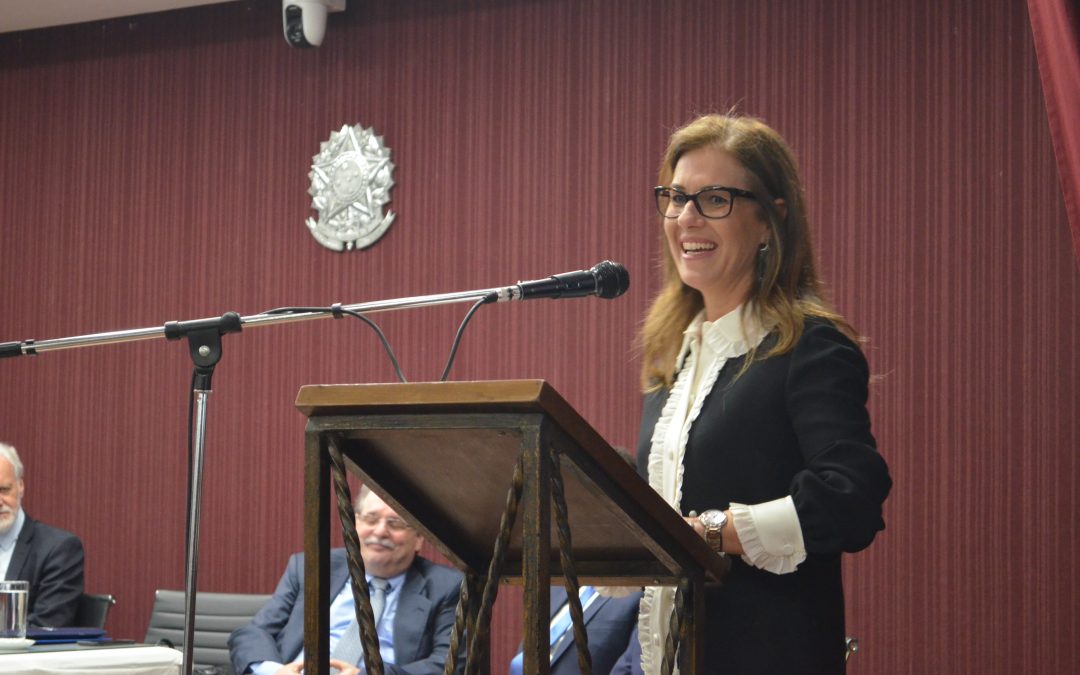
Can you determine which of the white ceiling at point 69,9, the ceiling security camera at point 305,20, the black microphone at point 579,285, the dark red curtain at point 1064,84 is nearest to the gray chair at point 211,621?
the ceiling security camera at point 305,20

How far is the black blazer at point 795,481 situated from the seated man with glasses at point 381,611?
2.31 meters

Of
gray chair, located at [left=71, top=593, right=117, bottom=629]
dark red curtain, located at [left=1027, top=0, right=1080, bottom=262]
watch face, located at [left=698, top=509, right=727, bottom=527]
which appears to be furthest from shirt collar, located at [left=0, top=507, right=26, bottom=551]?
dark red curtain, located at [left=1027, top=0, right=1080, bottom=262]

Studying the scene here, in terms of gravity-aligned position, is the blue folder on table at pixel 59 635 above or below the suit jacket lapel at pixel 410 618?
above

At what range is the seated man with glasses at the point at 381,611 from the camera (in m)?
4.08

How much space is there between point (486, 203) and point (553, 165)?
305mm

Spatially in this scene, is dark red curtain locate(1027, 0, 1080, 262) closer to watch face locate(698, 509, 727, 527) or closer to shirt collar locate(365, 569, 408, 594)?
watch face locate(698, 509, 727, 527)

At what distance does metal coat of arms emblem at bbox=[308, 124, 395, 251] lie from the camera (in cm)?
516

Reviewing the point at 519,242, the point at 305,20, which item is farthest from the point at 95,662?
the point at 305,20

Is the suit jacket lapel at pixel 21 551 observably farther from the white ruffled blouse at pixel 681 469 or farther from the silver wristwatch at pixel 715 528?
the silver wristwatch at pixel 715 528

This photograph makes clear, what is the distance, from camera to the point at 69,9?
5.60 m

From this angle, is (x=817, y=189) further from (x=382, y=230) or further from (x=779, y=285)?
(x=779, y=285)

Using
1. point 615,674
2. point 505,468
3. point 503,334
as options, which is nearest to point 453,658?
point 505,468

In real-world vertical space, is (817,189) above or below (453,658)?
above

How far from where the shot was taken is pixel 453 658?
1.39 metres
